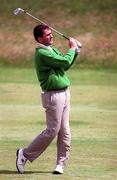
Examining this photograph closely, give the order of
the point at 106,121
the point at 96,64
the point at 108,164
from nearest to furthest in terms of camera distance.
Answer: the point at 108,164 < the point at 106,121 < the point at 96,64

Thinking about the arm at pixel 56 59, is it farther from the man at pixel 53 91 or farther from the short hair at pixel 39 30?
the short hair at pixel 39 30

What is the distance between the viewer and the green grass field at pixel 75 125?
393 inches

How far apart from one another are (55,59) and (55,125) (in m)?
0.84

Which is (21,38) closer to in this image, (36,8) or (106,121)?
(36,8)

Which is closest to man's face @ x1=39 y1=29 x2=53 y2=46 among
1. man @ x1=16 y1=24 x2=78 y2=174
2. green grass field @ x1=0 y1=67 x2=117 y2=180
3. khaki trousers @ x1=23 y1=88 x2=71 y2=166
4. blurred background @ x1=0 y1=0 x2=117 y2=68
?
man @ x1=16 y1=24 x2=78 y2=174

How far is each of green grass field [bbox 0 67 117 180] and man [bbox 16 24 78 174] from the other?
0.34m

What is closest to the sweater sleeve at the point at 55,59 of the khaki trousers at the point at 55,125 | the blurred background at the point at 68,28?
the khaki trousers at the point at 55,125

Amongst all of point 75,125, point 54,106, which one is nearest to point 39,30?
point 54,106

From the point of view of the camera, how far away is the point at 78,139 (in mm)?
12953

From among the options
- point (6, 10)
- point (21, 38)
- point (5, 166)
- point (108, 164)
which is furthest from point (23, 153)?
point (6, 10)

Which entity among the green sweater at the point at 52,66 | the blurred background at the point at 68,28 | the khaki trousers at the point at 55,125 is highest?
the green sweater at the point at 52,66

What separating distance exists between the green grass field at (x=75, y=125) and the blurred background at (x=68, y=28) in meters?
4.14

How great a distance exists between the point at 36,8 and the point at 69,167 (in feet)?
92.4

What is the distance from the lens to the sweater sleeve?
9391 mm
